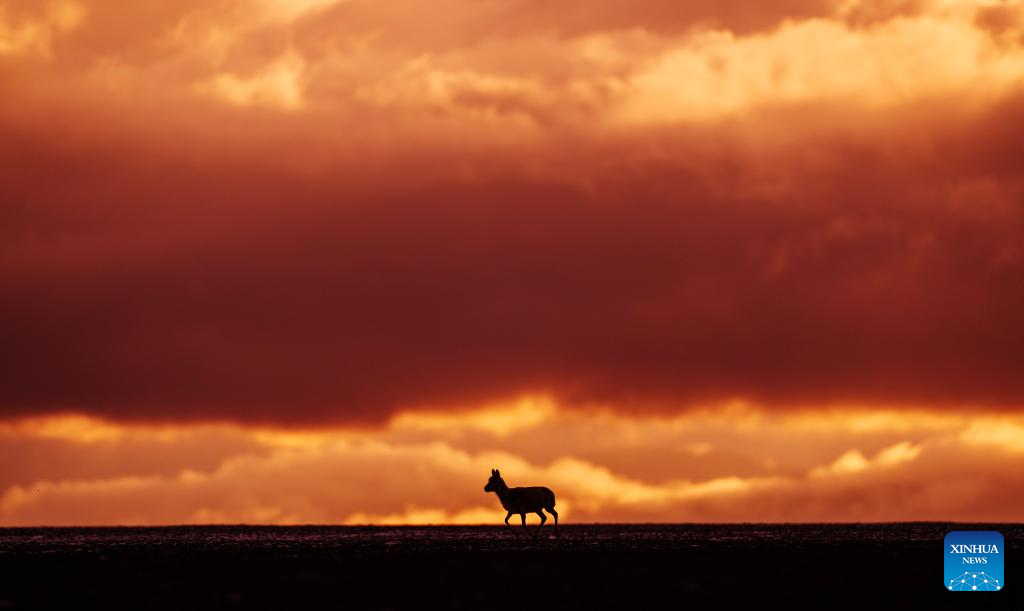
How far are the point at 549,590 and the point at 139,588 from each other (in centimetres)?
1150

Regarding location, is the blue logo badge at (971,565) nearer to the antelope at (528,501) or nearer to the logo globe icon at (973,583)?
the logo globe icon at (973,583)

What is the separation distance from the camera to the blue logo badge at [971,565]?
1516 inches

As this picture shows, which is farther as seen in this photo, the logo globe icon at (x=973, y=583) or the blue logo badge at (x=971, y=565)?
the blue logo badge at (x=971, y=565)

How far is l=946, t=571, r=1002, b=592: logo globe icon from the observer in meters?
38.1

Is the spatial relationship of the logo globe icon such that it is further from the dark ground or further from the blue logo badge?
the dark ground

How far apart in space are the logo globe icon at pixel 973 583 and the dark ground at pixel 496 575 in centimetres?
55

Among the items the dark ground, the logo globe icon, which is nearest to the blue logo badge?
the logo globe icon

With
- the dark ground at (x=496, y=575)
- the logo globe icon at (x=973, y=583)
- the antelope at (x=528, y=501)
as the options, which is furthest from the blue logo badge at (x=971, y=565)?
the antelope at (x=528, y=501)

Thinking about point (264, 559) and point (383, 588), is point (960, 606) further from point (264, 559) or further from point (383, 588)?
point (264, 559)

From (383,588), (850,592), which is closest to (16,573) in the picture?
(383,588)

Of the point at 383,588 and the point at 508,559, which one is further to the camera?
the point at 508,559

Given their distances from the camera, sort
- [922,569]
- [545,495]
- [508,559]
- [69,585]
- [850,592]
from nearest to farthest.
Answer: [850,592] < [69,585] < [922,569] < [508,559] < [545,495]

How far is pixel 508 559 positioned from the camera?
4819 centimetres

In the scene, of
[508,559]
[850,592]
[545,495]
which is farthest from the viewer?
[545,495]
